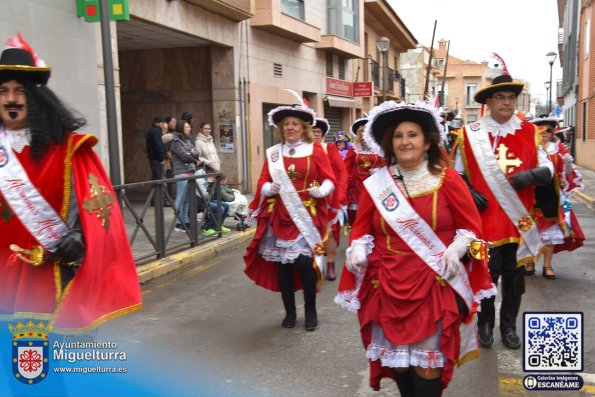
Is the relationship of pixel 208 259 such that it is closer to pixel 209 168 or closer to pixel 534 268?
pixel 209 168

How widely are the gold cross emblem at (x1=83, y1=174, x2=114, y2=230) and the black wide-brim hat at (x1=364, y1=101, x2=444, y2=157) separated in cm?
137

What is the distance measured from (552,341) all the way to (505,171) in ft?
4.37

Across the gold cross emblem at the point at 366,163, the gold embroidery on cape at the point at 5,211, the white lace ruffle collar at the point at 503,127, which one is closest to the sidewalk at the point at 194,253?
the gold cross emblem at the point at 366,163

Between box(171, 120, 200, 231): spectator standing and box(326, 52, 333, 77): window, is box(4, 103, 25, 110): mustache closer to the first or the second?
box(171, 120, 200, 231): spectator standing

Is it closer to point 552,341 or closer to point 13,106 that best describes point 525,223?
point 552,341

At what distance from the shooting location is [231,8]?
48.6ft

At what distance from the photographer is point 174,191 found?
357 inches

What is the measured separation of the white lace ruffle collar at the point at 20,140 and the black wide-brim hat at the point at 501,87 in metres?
3.05

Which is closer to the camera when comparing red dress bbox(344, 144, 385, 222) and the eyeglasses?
the eyeglasses

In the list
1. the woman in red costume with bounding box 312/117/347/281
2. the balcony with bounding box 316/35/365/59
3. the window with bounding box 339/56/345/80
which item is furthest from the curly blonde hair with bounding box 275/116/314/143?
the window with bounding box 339/56/345/80

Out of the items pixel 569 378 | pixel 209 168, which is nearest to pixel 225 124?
pixel 209 168

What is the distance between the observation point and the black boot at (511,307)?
4.56 metres

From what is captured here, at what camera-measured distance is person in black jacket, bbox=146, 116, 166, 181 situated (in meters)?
11.9

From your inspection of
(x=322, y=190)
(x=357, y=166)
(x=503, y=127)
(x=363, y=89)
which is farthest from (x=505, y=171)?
(x=363, y=89)
